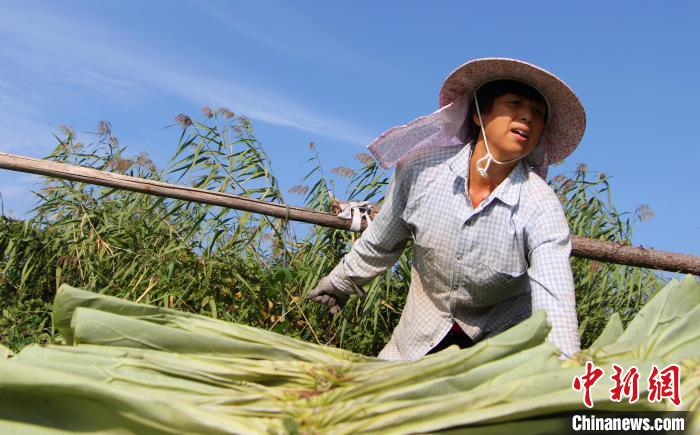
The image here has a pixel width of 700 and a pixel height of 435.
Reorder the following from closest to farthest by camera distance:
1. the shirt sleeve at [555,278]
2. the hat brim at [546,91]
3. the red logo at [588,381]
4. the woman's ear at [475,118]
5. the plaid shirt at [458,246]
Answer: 1. the red logo at [588,381]
2. the shirt sleeve at [555,278]
3. the plaid shirt at [458,246]
4. the hat brim at [546,91]
5. the woman's ear at [475,118]

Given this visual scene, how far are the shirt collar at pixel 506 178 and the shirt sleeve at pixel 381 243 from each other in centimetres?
20

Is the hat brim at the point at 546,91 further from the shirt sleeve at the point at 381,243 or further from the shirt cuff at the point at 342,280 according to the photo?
the shirt cuff at the point at 342,280

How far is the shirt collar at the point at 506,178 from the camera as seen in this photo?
246 centimetres

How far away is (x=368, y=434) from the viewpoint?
1.04 metres

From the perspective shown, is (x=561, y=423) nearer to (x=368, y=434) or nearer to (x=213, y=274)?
(x=368, y=434)

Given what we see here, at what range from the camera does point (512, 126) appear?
8.24ft

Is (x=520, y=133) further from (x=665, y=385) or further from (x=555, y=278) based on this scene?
(x=665, y=385)

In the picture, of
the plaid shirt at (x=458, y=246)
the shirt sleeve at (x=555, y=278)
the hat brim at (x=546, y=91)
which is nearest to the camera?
the shirt sleeve at (x=555, y=278)

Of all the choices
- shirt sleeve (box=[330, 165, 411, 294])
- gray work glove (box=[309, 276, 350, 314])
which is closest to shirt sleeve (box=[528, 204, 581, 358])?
shirt sleeve (box=[330, 165, 411, 294])

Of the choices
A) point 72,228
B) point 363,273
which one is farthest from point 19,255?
point 363,273

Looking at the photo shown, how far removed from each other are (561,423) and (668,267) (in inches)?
131

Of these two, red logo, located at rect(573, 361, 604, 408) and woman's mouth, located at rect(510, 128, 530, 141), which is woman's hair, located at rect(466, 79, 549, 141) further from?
red logo, located at rect(573, 361, 604, 408)

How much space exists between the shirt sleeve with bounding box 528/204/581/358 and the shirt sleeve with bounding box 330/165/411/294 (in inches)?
21.4

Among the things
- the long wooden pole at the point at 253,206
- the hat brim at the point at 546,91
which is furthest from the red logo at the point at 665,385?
the long wooden pole at the point at 253,206
